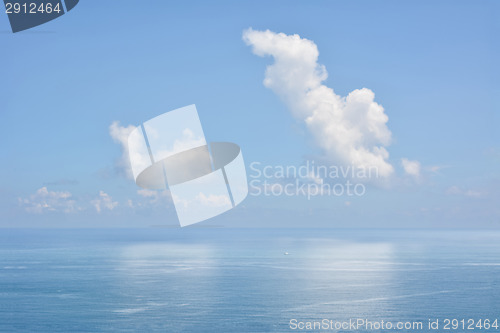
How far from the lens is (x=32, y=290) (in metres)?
84.2

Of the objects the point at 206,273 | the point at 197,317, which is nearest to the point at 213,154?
the point at 197,317

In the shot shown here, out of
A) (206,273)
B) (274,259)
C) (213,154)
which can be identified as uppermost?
(213,154)

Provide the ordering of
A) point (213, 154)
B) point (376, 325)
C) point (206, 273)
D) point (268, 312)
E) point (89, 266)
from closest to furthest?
point (213, 154), point (376, 325), point (268, 312), point (206, 273), point (89, 266)

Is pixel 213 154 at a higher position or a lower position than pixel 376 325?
higher

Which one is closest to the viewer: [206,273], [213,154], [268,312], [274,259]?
[213,154]

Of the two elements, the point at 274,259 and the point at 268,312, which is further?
the point at 274,259

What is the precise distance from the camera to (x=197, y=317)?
213 ft

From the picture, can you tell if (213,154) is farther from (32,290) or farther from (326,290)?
(32,290)

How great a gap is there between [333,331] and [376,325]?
6776 millimetres

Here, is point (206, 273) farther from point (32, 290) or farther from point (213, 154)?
point (213, 154)

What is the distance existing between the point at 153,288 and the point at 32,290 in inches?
788

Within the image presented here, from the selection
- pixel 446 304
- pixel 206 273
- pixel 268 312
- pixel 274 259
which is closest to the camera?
pixel 268 312

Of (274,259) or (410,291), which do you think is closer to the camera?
→ (410,291)

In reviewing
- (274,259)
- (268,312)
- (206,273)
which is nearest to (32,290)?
(206,273)
